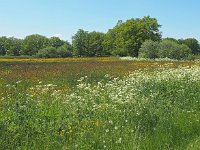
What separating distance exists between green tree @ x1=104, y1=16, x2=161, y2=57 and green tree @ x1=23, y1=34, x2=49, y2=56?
47.0 meters

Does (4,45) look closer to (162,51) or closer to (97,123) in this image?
(162,51)

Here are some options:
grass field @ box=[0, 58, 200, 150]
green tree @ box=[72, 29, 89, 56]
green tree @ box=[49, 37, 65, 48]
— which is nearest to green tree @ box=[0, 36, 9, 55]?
green tree @ box=[49, 37, 65, 48]

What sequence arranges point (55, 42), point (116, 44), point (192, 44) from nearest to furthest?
point (116, 44), point (55, 42), point (192, 44)

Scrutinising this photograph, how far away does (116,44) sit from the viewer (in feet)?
349

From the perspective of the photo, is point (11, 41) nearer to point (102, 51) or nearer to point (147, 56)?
point (102, 51)

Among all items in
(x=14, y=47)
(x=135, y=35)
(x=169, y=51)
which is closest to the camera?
Result: (x=169, y=51)

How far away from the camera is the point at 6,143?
287 inches

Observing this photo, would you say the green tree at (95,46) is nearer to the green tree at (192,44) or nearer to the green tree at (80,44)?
the green tree at (80,44)

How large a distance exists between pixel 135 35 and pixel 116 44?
8100 mm

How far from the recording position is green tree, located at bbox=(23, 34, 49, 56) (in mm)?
142750

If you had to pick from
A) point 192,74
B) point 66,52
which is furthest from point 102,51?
point 192,74

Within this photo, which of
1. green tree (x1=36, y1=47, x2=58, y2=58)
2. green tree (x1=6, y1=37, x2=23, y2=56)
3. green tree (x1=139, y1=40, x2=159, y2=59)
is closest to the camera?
green tree (x1=139, y1=40, x2=159, y2=59)

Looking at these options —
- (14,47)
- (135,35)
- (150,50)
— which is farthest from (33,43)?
(150,50)

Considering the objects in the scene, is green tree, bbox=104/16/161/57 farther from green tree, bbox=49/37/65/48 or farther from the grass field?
the grass field
